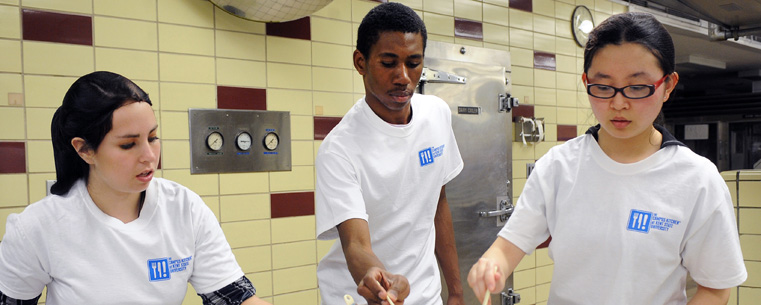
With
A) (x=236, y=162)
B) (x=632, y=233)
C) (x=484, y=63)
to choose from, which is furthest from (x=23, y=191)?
(x=484, y=63)

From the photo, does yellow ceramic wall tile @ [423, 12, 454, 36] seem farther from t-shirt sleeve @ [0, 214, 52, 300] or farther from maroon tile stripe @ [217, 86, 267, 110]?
t-shirt sleeve @ [0, 214, 52, 300]

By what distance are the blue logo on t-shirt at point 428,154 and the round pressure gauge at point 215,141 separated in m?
1.33

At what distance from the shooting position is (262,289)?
9.12 ft

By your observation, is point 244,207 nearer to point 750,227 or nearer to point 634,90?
point 634,90

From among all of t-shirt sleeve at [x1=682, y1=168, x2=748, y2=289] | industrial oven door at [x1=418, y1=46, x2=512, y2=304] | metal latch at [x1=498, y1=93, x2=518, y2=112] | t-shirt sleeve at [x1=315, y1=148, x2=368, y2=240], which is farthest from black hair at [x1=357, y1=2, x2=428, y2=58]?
metal latch at [x1=498, y1=93, x2=518, y2=112]

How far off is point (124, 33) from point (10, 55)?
1.53 feet

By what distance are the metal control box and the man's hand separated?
161cm

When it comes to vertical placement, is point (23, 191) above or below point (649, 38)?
below

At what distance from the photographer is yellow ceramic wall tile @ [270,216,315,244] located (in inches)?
111

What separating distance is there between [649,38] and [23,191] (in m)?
2.50

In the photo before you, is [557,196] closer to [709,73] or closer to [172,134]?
[172,134]

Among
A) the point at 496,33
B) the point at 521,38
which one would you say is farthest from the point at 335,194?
the point at 521,38

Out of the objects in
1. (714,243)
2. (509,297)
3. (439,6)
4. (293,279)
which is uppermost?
(439,6)

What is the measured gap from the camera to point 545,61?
411 centimetres
